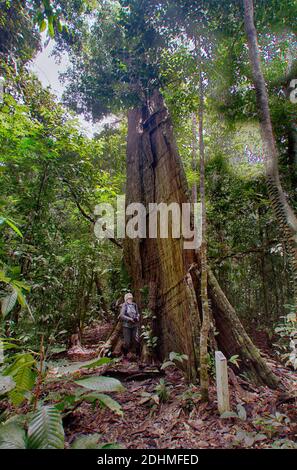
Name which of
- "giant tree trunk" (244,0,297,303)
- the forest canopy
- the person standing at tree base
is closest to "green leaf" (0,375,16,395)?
the forest canopy

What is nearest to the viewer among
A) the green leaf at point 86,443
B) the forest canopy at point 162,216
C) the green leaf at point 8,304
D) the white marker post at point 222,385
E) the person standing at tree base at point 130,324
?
the green leaf at point 86,443

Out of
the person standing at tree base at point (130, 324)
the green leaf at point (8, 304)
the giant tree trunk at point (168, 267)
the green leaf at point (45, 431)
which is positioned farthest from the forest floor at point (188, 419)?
the person standing at tree base at point (130, 324)

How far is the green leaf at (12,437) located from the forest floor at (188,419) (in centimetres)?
79

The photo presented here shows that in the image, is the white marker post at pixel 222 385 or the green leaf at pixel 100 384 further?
the white marker post at pixel 222 385

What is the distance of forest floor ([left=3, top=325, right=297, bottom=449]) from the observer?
2520mm

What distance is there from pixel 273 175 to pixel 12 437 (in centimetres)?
392

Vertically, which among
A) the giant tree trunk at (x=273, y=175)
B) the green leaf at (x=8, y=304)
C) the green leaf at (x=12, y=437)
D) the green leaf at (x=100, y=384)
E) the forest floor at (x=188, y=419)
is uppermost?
the giant tree trunk at (x=273, y=175)

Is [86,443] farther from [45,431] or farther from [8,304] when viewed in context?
[8,304]

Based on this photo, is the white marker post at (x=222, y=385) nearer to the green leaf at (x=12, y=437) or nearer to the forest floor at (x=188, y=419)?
the forest floor at (x=188, y=419)

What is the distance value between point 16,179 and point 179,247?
12.2ft

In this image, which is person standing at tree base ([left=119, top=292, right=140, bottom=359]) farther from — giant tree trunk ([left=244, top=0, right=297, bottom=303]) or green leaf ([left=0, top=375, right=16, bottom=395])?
green leaf ([left=0, top=375, right=16, bottom=395])

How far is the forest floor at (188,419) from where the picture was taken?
2520 mm
